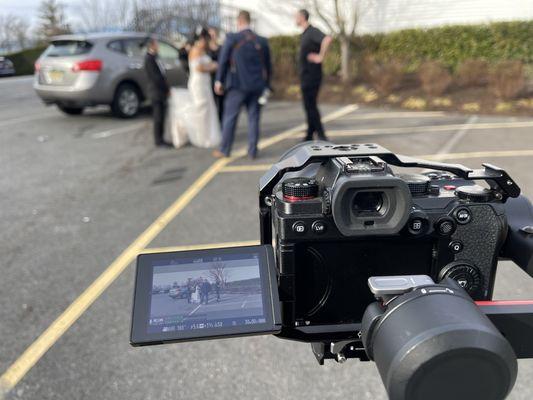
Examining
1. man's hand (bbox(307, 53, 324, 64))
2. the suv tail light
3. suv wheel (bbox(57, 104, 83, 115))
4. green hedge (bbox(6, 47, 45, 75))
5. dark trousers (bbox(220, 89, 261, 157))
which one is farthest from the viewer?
green hedge (bbox(6, 47, 45, 75))

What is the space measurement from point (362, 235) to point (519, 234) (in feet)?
1.61

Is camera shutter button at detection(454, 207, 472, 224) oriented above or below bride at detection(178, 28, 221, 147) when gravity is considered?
above

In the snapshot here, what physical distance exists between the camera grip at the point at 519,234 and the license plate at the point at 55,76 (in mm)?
9352

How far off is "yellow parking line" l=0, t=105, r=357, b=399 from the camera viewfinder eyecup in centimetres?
226

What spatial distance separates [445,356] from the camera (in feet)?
2.68

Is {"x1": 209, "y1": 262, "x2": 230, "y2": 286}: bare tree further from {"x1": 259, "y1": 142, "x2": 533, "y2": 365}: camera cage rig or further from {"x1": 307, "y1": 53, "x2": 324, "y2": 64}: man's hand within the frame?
{"x1": 307, "y1": 53, "x2": 324, "y2": 64}: man's hand

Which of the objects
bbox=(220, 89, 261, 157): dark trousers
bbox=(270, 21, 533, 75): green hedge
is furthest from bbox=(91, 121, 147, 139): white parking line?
bbox=(270, 21, 533, 75): green hedge

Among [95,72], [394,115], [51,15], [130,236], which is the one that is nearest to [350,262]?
[130,236]

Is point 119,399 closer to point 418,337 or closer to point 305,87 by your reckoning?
point 418,337

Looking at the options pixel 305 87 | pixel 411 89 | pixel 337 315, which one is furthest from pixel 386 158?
pixel 411 89

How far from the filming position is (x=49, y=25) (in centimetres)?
4431

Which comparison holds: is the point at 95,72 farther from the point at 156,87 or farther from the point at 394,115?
the point at 394,115

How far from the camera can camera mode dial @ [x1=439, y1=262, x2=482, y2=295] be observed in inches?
50.1

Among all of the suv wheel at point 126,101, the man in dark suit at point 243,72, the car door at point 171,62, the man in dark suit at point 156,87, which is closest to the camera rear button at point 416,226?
the man in dark suit at point 243,72
